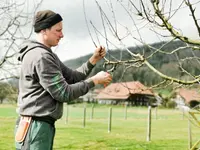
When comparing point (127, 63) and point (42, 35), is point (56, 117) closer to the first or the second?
point (42, 35)

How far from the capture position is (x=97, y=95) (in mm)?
91500

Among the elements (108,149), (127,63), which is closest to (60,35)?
(127,63)

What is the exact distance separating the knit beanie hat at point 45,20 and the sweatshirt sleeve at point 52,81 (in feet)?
0.67

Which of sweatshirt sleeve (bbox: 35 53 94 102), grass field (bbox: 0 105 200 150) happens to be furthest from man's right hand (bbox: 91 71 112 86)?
grass field (bbox: 0 105 200 150)

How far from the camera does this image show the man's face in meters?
2.43

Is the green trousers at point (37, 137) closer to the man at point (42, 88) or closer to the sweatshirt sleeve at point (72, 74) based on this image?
the man at point (42, 88)

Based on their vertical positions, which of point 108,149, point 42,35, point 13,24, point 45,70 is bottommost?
point 108,149

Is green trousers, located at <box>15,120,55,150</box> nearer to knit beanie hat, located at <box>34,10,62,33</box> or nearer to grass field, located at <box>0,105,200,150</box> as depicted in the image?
knit beanie hat, located at <box>34,10,62,33</box>

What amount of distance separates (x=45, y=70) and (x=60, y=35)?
0.29m

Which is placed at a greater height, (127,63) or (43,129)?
(127,63)

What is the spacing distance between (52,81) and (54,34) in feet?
1.10

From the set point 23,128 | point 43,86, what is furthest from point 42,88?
point 23,128

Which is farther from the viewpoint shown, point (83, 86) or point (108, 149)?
point (108, 149)

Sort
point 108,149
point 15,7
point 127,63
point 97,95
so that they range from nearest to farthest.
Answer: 1. point 127,63
2. point 108,149
3. point 15,7
4. point 97,95
